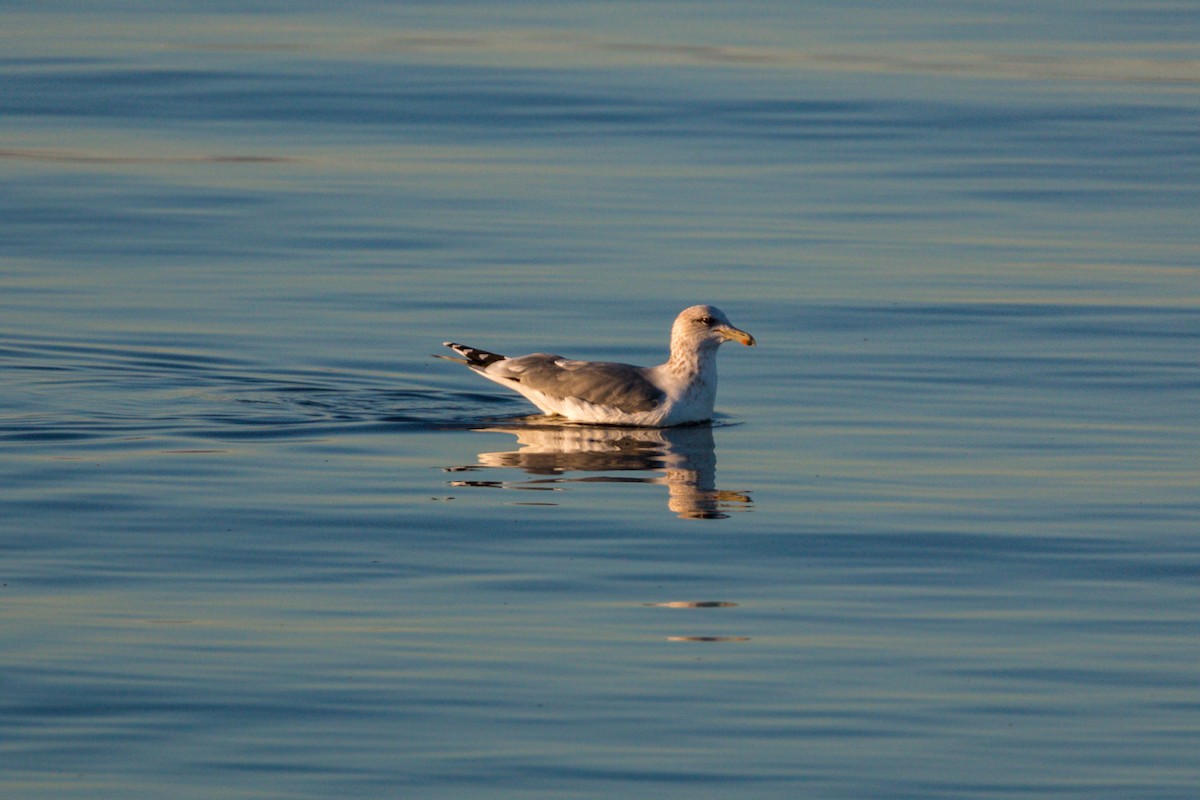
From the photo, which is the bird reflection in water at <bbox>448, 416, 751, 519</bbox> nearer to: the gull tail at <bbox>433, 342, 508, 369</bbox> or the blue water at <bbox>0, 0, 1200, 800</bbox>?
the blue water at <bbox>0, 0, 1200, 800</bbox>

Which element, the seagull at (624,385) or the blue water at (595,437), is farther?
the seagull at (624,385)

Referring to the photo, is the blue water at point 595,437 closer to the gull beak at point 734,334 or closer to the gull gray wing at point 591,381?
the gull gray wing at point 591,381

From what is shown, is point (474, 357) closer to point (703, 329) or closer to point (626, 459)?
point (703, 329)

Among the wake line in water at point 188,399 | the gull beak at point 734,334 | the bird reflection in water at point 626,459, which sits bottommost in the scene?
the bird reflection in water at point 626,459

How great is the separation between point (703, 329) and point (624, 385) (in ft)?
3.04

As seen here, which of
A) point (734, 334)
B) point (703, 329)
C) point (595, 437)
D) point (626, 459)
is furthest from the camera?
point (703, 329)

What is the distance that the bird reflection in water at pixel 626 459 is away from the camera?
523 inches

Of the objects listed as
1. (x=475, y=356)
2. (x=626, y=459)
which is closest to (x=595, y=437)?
(x=626, y=459)

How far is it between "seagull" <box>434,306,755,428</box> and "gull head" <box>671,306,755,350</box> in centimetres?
1

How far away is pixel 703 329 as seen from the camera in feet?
54.1

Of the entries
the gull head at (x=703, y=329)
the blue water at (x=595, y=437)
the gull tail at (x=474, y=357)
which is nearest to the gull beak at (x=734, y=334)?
the gull head at (x=703, y=329)

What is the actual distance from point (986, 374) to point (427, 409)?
4.43 metres

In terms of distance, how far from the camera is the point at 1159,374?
663 inches

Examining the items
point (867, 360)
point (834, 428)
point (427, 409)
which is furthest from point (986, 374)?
point (427, 409)
